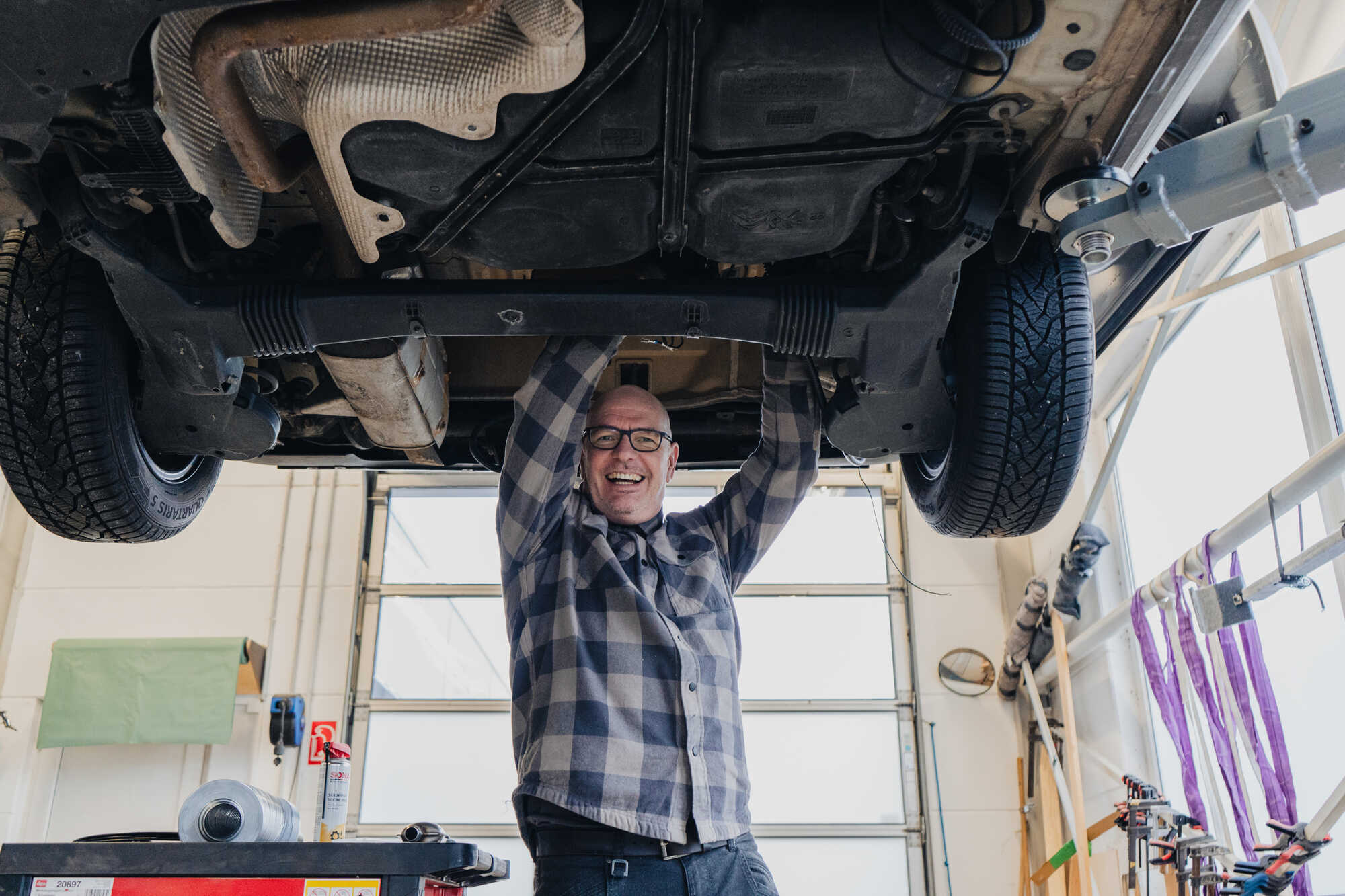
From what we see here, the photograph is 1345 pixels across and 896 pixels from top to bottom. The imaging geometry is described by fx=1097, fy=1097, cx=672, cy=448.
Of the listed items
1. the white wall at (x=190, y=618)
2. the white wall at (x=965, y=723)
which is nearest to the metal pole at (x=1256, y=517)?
the white wall at (x=965, y=723)

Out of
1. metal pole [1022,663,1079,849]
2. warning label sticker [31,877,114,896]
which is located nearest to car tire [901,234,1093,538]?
warning label sticker [31,877,114,896]

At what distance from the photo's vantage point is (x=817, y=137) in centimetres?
163

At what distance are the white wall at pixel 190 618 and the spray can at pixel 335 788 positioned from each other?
13.3 ft

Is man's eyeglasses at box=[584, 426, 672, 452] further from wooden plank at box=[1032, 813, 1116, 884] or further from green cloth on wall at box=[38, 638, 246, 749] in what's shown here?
green cloth on wall at box=[38, 638, 246, 749]

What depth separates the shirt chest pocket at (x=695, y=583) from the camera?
219 centimetres

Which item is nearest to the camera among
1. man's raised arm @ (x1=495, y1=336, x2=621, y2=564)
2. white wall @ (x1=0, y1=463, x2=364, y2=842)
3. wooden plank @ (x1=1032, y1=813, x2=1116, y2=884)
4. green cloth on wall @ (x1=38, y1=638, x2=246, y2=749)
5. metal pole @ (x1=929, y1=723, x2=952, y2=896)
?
man's raised arm @ (x1=495, y1=336, x2=621, y2=564)

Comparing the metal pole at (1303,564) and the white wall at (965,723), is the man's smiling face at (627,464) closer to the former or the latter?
the metal pole at (1303,564)

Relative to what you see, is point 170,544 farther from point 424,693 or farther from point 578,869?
point 578,869

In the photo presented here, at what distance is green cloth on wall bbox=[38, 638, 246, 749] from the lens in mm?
6457

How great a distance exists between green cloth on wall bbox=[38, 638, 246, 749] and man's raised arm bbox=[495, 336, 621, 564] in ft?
16.6

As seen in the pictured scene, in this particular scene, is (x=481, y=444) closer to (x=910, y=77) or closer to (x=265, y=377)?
(x=265, y=377)

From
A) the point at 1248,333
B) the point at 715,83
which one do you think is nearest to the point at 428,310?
the point at 715,83

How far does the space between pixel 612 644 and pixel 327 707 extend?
17.2 feet

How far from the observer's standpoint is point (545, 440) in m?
2.11
